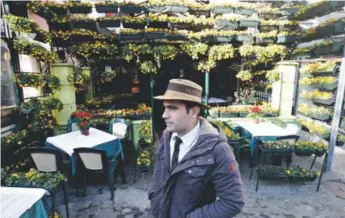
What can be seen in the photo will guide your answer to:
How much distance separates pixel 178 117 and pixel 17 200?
6.82 feet

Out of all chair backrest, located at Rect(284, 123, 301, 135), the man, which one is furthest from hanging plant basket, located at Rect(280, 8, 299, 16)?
the man

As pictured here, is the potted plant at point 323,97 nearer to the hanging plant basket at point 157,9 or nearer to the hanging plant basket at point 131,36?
the hanging plant basket at point 157,9

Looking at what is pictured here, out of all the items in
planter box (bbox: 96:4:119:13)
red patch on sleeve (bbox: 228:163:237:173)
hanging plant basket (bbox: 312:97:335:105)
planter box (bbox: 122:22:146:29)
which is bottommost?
hanging plant basket (bbox: 312:97:335:105)

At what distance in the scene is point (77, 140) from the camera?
16.4 feet

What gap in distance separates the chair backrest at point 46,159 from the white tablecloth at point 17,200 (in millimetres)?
1381

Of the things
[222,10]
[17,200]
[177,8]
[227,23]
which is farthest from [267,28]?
[17,200]

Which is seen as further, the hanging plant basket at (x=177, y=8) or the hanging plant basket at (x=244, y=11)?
the hanging plant basket at (x=244, y=11)

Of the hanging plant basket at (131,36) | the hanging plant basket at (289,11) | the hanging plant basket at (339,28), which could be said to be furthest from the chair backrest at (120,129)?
the hanging plant basket at (289,11)

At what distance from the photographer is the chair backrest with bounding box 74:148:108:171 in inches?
165

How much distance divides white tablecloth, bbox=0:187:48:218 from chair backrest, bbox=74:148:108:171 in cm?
156

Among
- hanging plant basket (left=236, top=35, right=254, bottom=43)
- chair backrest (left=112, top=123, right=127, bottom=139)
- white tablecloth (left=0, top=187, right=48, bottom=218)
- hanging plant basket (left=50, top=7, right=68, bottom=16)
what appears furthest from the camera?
hanging plant basket (left=236, top=35, right=254, bottom=43)

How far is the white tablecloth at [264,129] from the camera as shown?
218 inches

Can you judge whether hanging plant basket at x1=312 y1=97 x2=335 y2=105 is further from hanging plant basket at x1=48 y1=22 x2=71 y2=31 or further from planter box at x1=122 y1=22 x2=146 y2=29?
hanging plant basket at x1=48 y1=22 x2=71 y2=31

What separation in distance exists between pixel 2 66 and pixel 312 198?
772 cm
